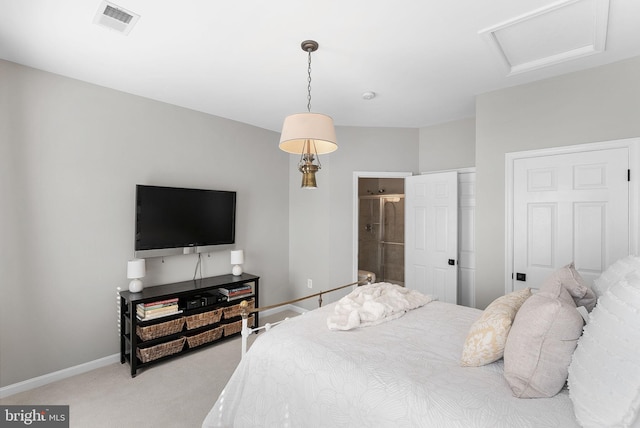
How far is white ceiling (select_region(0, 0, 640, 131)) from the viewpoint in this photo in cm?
191

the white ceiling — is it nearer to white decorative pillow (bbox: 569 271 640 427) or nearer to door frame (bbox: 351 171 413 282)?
door frame (bbox: 351 171 413 282)

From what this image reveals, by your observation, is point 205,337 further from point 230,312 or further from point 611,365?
point 611,365

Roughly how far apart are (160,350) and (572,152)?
13.5 feet

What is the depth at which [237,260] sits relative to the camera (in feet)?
12.6

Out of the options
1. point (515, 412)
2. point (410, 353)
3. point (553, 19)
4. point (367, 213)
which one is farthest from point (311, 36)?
point (367, 213)

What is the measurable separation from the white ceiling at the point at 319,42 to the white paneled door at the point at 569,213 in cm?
81

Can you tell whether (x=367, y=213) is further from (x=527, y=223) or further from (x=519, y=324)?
(x=519, y=324)

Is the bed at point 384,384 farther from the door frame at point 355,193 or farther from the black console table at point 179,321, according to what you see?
the door frame at point 355,193

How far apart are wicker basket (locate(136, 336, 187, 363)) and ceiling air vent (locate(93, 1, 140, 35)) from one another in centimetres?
261

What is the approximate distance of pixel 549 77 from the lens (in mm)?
2830

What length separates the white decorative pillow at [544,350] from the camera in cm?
126

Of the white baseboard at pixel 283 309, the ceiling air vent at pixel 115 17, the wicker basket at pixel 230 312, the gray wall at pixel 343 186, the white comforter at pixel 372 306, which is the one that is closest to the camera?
the ceiling air vent at pixel 115 17

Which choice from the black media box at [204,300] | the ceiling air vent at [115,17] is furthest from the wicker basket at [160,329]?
the ceiling air vent at [115,17]

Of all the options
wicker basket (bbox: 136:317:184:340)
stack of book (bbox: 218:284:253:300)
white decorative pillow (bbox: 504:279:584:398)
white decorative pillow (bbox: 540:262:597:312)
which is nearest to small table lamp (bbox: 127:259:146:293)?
wicker basket (bbox: 136:317:184:340)
